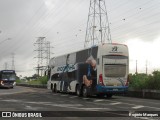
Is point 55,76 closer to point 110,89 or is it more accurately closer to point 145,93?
point 145,93

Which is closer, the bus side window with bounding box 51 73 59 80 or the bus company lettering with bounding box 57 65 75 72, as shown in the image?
the bus company lettering with bounding box 57 65 75 72

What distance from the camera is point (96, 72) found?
101 ft

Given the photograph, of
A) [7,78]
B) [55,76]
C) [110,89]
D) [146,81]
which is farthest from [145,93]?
[7,78]

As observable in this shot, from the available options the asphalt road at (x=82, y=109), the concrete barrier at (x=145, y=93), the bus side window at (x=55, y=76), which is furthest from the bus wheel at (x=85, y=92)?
the bus side window at (x=55, y=76)

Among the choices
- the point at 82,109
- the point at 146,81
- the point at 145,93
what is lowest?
the point at 82,109

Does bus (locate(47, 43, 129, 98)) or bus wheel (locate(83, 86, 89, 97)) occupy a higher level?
bus (locate(47, 43, 129, 98))

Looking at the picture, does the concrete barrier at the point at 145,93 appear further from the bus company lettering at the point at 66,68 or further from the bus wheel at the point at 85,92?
the bus company lettering at the point at 66,68

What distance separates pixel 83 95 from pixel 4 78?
3114 centimetres

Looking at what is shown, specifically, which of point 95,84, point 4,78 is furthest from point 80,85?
point 4,78

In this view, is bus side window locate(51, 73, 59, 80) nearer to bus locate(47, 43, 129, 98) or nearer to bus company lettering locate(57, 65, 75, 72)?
bus company lettering locate(57, 65, 75, 72)

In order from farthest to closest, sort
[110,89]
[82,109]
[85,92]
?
[85,92] < [110,89] < [82,109]

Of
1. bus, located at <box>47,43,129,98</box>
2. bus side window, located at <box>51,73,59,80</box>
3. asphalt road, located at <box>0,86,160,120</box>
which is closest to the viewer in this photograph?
asphalt road, located at <box>0,86,160,120</box>

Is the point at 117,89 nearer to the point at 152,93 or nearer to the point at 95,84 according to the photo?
the point at 95,84

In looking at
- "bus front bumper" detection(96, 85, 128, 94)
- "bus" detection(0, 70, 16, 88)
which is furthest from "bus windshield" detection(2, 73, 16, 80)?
"bus front bumper" detection(96, 85, 128, 94)
